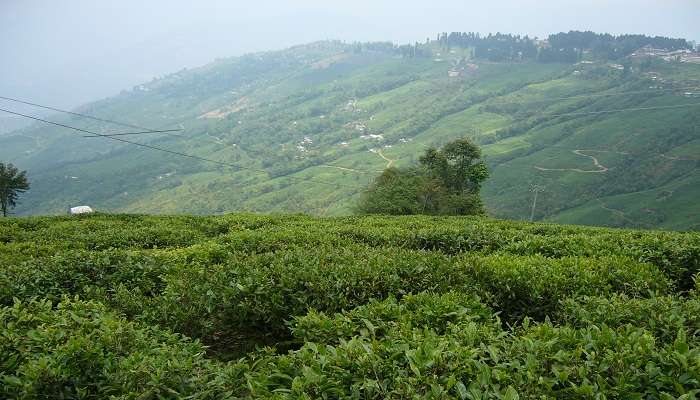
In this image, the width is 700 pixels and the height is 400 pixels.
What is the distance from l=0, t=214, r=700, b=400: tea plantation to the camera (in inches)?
134

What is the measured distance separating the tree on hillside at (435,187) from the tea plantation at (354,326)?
3315cm

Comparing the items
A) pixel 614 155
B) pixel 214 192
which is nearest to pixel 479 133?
pixel 614 155

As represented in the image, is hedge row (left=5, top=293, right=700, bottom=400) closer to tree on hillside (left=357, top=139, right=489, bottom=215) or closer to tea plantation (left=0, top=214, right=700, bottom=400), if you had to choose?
tea plantation (left=0, top=214, right=700, bottom=400)

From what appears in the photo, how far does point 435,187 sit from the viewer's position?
4381 cm

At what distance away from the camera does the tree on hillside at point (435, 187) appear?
42125 millimetres

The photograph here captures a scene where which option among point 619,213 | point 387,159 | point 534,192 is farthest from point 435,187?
point 387,159

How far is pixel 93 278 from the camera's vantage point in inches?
287

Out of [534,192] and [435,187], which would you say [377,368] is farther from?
[534,192]

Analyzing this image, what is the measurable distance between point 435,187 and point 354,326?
132 ft

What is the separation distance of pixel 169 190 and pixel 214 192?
80.0 ft

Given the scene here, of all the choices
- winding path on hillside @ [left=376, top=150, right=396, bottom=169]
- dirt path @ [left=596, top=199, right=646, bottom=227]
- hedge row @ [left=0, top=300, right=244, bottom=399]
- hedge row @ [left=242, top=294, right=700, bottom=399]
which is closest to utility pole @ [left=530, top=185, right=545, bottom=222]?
dirt path @ [left=596, top=199, right=646, bottom=227]

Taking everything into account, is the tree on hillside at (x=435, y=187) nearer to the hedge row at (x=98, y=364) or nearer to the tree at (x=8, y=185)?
the tree at (x=8, y=185)

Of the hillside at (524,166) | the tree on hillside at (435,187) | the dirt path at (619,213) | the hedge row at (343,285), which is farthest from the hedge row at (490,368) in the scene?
the dirt path at (619,213)

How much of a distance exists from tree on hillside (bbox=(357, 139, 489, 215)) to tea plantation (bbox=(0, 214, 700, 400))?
3315cm
